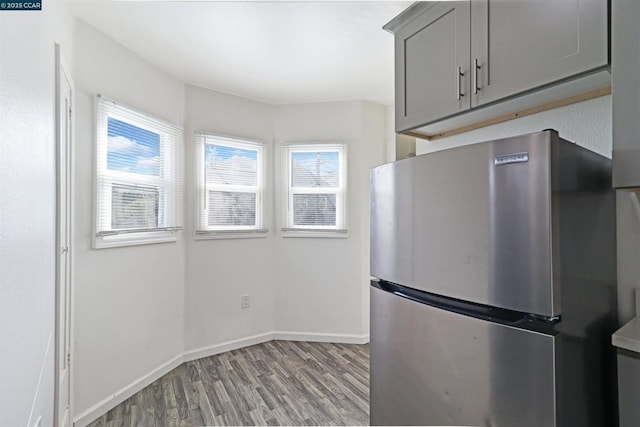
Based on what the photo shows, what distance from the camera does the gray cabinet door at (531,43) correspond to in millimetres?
951

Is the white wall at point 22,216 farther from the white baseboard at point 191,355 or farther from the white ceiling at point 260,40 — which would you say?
the white baseboard at point 191,355

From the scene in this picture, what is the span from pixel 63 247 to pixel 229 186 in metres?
1.61

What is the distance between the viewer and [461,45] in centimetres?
131

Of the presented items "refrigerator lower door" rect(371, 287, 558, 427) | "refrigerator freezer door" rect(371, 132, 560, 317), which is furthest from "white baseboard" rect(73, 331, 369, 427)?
"refrigerator freezer door" rect(371, 132, 560, 317)

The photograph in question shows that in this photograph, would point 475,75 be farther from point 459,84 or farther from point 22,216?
point 22,216

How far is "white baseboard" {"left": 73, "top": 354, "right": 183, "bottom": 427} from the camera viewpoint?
2025mm

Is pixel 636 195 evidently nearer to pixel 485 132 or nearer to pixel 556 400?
pixel 485 132

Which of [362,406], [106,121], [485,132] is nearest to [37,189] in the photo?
[106,121]

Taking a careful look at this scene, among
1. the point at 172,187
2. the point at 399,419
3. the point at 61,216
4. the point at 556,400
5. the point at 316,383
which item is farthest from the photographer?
the point at 172,187

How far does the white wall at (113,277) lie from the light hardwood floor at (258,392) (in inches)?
8.8

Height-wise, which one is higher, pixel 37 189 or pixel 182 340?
pixel 37 189

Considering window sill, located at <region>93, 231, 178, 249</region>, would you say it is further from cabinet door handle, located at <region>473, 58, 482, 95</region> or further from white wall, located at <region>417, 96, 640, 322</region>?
white wall, located at <region>417, 96, 640, 322</region>

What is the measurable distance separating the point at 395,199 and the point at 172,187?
2184 mm

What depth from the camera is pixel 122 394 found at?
229 cm
